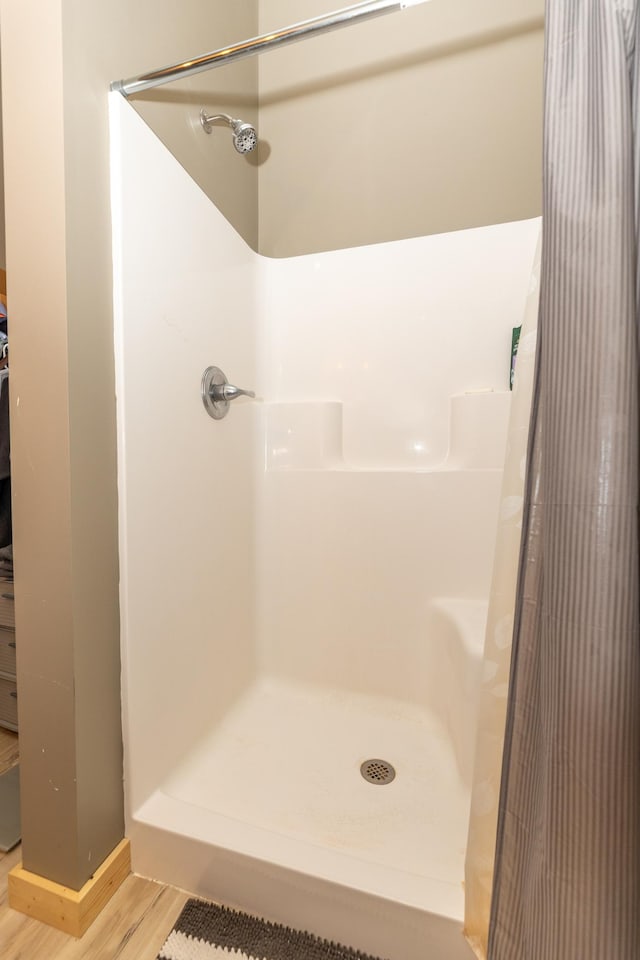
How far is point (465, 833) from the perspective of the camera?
0.94 m

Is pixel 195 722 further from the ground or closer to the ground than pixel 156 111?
closer to the ground

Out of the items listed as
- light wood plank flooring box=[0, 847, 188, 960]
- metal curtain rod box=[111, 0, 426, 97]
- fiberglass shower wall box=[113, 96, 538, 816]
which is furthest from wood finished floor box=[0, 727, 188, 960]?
metal curtain rod box=[111, 0, 426, 97]

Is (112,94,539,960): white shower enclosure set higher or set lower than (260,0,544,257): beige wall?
lower

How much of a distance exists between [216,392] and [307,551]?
625 mm

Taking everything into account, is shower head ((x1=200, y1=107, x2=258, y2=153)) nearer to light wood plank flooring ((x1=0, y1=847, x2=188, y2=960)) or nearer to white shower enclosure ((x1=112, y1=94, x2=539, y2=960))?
white shower enclosure ((x1=112, y1=94, x2=539, y2=960))

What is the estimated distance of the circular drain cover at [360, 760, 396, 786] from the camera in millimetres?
1108

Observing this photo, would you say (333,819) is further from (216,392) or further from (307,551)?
(216,392)

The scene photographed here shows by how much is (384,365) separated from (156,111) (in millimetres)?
883

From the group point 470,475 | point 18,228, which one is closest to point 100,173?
point 18,228

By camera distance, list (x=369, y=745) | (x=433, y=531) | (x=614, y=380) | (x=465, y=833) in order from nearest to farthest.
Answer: (x=614, y=380) → (x=465, y=833) → (x=369, y=745) → (x=433, y=531)

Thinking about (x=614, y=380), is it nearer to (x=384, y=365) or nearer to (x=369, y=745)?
(x=384, y=365)

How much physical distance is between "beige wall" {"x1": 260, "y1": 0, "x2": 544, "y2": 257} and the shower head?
38 centimetres

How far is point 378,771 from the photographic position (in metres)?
1.14

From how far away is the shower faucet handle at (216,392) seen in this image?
3.91 ft
